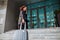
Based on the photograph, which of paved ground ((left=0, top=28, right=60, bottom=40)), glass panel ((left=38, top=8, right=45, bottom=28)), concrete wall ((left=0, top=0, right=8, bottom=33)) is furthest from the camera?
glass panel ((left=38, top=8, right=45, bottom=28))

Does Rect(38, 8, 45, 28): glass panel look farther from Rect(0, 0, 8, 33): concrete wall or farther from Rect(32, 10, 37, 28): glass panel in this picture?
Rect(0, 0, 8, 33): concrete wall

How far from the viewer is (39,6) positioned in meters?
2.68

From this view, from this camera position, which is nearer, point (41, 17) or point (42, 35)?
point (42, 35)

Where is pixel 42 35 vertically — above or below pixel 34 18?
below

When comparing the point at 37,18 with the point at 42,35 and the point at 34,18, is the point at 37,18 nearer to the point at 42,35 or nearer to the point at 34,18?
the point at 34,18

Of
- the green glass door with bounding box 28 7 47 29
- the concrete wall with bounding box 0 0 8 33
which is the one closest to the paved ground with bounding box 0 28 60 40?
the concrete wall with bounding box 0 0 8 33

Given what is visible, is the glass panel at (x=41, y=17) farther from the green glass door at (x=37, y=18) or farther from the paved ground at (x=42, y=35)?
the paved ground at (x=42, y=35)

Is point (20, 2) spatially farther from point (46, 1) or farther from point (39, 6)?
point (46, 1)

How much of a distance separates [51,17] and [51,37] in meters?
1.12

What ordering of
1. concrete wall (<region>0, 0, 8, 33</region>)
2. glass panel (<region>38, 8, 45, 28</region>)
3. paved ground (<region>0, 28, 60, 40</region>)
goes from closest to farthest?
1. paved ground (<region>0, 28, 60, 40</region>)
2. concrete wall (<region>0, 0, 8, 33</region>)
3. glass panel (<region>38, 8, 45, 28</region>)

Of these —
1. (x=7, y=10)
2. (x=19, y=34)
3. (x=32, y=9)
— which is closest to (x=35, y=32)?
(x=19, y=34)

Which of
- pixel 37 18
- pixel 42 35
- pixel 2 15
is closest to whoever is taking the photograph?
pixel 42 35

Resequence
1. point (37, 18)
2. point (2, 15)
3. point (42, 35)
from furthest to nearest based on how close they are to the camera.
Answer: point (37, 18) → point (2, 15) → point (42, 35)

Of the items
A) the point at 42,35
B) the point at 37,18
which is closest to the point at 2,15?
the point at 42,35
